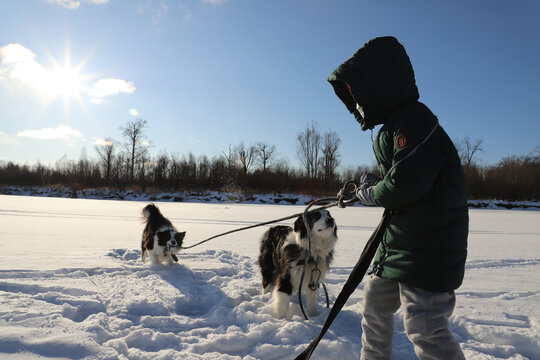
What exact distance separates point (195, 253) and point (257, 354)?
184 inches

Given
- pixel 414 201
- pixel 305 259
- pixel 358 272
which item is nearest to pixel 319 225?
pixel 305 259

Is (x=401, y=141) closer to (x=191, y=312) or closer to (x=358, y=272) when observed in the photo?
(x=358, y=272)

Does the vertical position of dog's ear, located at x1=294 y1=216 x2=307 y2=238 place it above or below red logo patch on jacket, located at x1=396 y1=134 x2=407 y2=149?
below

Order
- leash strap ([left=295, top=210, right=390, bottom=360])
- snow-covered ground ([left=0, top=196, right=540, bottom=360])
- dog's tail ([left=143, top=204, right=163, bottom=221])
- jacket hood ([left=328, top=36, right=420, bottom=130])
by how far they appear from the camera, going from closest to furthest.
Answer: jacket hood ([left=328, top=36, right=420, bottom=130]) < leash strap ([left=295, top=210, right=390, bottom=360]) < snow-covered ground ([left=0, top=196, right=540, bottom=360]) < dog's tail ([left=143, top=204, right=163, bottom=221])

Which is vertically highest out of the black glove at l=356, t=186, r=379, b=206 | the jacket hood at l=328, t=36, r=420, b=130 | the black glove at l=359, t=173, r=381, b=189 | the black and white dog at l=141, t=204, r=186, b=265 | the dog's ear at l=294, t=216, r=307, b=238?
the jacket hood at l=328, t=36, r=420, b=130

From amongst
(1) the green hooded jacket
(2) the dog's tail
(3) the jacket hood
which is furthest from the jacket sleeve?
(2) the dog's tail

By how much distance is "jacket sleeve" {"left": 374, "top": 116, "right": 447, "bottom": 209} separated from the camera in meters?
1.69

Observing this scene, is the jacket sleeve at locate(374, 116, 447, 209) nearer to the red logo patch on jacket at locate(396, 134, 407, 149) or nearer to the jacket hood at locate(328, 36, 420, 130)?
the red logo patch on jacket at locate(396, 134, 407, 149)

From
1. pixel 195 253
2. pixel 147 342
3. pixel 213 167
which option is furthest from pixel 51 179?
pixel 147 342

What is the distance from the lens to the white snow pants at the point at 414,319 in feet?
5.64

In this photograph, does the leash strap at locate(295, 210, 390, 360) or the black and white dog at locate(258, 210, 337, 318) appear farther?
the black and white dog at locate(258, 210, 337, 318)

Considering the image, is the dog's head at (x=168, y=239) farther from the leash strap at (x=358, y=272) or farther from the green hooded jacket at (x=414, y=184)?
the green hooded jacket at (x=414, y=184)

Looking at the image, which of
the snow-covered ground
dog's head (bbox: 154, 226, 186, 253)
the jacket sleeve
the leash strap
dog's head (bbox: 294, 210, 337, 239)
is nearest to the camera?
the jacket sleeve

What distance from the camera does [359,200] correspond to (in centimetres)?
217
